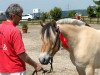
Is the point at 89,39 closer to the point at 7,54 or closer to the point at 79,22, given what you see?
the point at 79,22

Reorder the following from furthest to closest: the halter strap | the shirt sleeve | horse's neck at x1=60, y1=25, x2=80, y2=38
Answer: horse's neck at x1=60, y1=25, x2=80, y2=38 < the halter strap < the shirt sleeve

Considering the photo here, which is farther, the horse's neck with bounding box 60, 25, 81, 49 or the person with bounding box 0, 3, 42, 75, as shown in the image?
the horse's neck with bounding box 60, 25, 81, 49

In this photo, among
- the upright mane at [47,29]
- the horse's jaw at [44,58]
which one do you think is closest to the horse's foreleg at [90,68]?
the horse's jaw at [44,58]

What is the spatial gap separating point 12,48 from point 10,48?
0.03 meters

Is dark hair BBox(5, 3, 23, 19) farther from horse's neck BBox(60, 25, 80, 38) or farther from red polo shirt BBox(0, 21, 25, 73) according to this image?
horse's neck BBox(60, 25, 80, 38)

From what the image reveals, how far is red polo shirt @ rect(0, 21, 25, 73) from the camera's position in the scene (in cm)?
406

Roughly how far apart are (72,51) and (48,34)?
2.37ft

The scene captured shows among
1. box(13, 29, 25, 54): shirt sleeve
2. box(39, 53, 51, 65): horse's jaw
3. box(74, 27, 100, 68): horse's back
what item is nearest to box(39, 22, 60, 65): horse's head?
box(39, 53, 51, 65): horse's jaw

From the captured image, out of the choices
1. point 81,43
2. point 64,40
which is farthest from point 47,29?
point 81,43

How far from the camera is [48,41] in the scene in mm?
5531

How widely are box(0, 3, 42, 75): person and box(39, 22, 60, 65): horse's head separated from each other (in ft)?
4.14

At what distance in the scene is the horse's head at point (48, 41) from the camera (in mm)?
5477

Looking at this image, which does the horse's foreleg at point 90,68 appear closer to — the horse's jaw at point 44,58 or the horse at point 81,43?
the horse at point 81,43

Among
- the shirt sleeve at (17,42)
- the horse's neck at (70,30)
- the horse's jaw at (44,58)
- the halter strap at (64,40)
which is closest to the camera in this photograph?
the shirt sleeve at (17,42)
